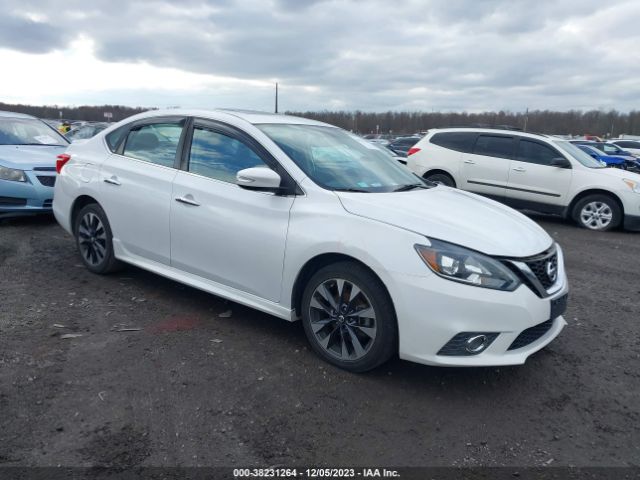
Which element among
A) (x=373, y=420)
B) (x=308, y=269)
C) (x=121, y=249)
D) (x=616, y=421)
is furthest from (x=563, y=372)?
(x=121, y=249)

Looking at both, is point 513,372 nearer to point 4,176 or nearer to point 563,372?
point 563,372

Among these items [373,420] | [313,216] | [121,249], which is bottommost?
[373,420]

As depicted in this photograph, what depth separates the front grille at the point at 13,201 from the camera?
7297mm

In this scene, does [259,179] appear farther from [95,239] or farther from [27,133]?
[27,133]

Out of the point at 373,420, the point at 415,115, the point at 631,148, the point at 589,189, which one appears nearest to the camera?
the point at 373,420

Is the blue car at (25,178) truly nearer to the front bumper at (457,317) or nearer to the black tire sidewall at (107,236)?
the black tire sidewall at (107,236)

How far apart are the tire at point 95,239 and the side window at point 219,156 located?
1290mm

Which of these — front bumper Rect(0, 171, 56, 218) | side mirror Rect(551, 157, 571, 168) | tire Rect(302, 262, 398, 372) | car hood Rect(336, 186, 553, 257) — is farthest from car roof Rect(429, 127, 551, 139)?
tire Rect(302, 262, 398, 372)

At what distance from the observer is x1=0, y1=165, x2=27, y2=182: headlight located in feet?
24.0

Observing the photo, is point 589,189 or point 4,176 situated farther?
point 589,189

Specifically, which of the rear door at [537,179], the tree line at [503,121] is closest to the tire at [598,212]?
the rear door at [537,179]

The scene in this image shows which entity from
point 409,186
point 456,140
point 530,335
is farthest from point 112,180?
point 456,140

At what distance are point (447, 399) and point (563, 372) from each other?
3.34 ft

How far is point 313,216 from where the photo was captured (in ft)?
12.1
